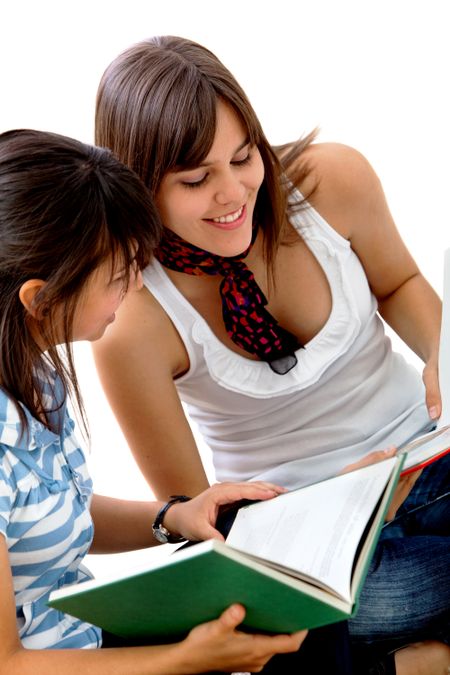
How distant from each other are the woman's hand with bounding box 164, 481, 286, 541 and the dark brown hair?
270 millimetres

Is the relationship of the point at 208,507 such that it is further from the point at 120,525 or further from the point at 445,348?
the point at 445,348

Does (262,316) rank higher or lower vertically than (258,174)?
lower

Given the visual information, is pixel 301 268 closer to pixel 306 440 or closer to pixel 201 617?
pixel 306 440

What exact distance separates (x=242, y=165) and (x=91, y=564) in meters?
1.19

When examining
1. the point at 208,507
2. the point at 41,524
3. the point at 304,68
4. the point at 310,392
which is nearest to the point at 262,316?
the point at 310,392

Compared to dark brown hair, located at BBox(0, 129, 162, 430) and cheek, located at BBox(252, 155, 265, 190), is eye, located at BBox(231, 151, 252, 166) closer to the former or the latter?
cheek, located at BBox(252, 155, 265, 190)

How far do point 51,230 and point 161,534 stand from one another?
489 millimetres

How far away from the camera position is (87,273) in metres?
1.23

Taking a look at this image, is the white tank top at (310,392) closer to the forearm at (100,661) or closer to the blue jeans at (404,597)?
the blue jeans at (404,597)

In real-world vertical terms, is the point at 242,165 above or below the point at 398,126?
above

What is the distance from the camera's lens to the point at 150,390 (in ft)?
5.40

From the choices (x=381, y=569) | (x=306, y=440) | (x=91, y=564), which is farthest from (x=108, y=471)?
(x=381, y=569)

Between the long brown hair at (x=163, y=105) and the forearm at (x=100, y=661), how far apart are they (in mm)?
657

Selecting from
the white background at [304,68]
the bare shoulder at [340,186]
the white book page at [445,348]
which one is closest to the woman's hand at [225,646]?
the white book page at [445,348]
